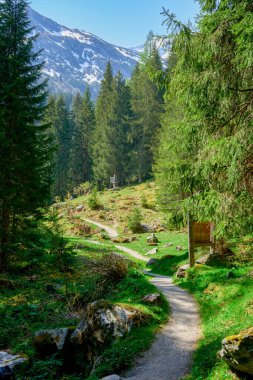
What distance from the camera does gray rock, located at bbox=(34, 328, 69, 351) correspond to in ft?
32.6

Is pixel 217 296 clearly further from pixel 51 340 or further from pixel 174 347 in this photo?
pixel 51 340

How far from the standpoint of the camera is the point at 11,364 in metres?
9.09

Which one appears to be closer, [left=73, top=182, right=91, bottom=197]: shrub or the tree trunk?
the tree trunk

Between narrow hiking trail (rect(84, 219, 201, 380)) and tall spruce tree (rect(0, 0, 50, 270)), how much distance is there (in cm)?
983

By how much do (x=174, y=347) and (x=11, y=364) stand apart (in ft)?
14.7

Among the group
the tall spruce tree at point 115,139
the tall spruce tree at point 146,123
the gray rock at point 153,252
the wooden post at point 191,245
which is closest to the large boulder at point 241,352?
the wooden post at point 191,245

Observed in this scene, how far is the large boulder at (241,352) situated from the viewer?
242 inches

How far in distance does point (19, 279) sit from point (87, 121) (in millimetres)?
61545

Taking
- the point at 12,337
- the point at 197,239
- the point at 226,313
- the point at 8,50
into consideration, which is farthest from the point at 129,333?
the point at 8,50

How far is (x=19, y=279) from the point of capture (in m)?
16.9

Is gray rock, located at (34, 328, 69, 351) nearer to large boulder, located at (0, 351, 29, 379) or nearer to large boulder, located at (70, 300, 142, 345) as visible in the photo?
large boulder, located at (70, 300, 142, 345)

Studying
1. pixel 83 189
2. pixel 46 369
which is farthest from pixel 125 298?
pixel 83 189

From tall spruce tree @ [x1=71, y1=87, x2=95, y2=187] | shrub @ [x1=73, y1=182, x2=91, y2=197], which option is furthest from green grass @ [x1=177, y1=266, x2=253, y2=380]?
tall spruce tree @ [x1=71, y1=87, x2=95, y2=187]

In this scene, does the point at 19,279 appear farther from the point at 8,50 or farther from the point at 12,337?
the point at 8,50
